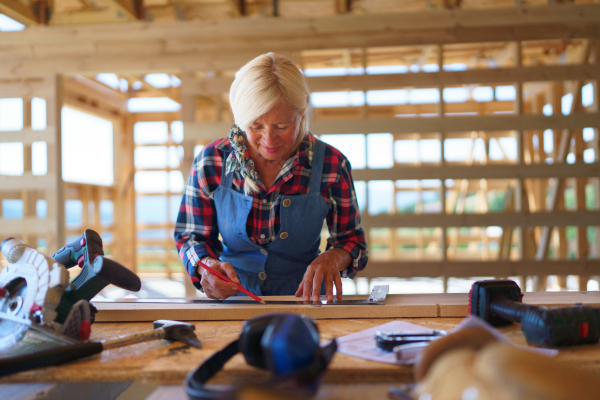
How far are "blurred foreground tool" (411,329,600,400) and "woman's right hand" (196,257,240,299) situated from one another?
2.77 ft

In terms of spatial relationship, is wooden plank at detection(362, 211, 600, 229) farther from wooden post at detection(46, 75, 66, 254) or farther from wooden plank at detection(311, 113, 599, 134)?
wooden post at detection(46, 75, 66, 254)

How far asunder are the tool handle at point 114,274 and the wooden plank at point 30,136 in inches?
135

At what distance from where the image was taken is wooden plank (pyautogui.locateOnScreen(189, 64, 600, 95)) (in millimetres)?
3418

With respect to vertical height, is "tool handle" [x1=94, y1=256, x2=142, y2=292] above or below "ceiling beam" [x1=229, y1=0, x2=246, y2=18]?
below

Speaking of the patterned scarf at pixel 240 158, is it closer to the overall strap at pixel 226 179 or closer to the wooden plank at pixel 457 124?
the overall strap at pixel 226 179

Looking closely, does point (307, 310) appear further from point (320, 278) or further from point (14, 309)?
point (14, 309)

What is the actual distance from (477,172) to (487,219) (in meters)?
0.37

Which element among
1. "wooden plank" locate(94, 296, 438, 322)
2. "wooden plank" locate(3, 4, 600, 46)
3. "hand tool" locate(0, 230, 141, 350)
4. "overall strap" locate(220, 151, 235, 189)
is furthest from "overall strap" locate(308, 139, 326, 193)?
"wooden plank" locate(3, 4, 600, 46)

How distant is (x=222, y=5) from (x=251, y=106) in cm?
308

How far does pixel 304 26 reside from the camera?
351cm

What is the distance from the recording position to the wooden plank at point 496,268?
11.4 feet

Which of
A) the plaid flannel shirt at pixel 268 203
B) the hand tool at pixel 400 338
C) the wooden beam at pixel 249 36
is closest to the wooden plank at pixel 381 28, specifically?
Answer: the wooden beam at pixel 249 36

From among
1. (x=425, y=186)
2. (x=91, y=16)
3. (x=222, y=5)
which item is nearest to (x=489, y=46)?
(x=425, y=186)

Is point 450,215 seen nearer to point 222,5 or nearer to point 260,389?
point 222,5
